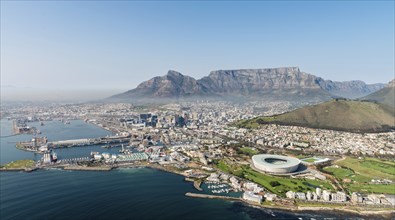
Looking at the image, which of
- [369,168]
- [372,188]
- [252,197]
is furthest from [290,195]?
[369,168]

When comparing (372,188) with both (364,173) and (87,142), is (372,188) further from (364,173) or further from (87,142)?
(87,142)

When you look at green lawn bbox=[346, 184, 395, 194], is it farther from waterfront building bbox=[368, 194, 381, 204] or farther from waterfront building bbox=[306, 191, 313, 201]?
waterfront building bbox=[306, 191, 313, 201]

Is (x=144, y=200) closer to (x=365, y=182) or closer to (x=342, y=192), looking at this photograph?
(x=342, y=192)

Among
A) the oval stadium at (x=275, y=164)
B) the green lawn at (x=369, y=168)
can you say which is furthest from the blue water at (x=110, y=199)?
the green lawn at (x=369, y=168)

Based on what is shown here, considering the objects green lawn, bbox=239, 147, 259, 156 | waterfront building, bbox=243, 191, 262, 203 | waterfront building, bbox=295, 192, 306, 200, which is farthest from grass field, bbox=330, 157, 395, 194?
green lawn, bbox=239, 147, 259, 156

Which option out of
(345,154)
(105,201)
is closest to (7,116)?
(105,201)

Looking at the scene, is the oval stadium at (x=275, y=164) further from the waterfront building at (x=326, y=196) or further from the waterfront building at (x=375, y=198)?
the waterfront building at (x=375, y=198)
